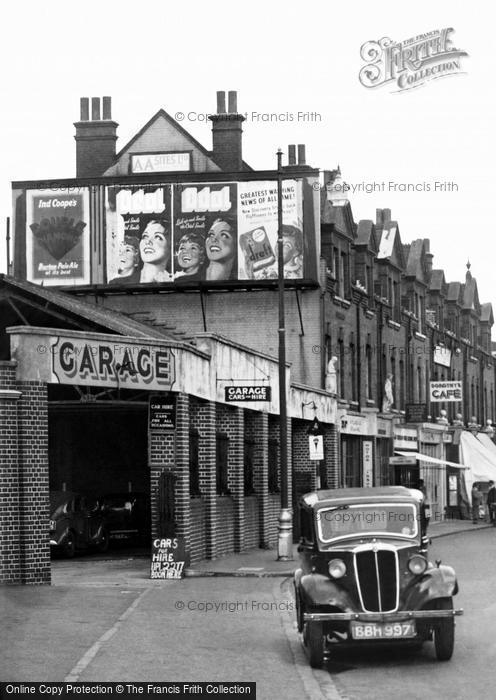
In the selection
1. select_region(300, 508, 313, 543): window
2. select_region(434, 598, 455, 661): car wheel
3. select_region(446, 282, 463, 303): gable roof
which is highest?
select_region(446, 282, 463, 303): gable roof

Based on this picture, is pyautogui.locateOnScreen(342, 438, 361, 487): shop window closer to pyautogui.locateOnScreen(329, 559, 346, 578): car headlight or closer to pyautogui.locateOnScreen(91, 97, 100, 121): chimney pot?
pyautogui.locateOnScreen(91, 97, 100, 121): chimney pot

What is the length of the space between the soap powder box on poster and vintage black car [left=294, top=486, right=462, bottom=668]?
10265mm

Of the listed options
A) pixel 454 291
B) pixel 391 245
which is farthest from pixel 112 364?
pixel 454 291

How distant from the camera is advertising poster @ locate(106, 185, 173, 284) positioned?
46125 mm

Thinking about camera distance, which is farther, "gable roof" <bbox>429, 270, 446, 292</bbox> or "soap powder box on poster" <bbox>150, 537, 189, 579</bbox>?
"gable roof" <bbox>429, 270, 446, 292</bbox>

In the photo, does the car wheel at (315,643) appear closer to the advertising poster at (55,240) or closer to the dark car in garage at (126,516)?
the dark car in garage at (126,516)

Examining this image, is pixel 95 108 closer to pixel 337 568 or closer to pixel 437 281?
pixel 437 281

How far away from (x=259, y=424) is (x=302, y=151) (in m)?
14.6

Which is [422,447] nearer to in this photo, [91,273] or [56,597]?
[91,273]

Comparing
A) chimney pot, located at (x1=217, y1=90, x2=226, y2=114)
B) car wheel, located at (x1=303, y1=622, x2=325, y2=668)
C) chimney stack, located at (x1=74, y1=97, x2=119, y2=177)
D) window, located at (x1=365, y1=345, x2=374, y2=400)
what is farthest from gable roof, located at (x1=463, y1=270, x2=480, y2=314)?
car wheel, located at (x1=303, y1=622, x2=325, y2=668)

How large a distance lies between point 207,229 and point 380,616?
3203cm

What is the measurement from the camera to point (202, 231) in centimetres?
4584

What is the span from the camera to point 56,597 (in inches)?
867

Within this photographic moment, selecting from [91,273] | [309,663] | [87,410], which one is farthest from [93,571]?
[91,273]
